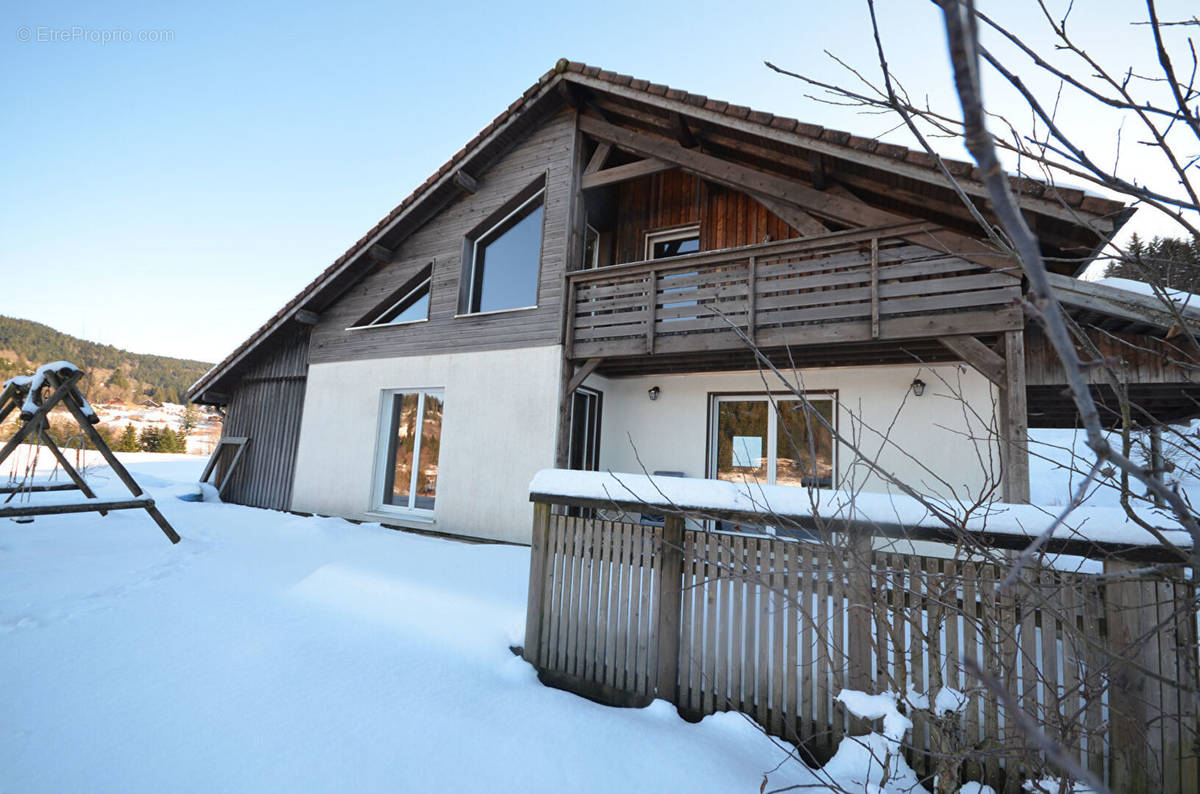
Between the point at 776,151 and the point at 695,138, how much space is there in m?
1.20

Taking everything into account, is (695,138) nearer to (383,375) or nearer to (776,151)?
(776,151)

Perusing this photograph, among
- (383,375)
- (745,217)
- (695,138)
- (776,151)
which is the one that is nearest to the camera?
(776,151)

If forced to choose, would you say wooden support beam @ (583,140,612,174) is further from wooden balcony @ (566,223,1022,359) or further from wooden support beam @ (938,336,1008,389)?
wooden support beam @ (938,336,1008,389)

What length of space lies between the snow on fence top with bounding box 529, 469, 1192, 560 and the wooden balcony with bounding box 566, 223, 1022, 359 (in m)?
2.27

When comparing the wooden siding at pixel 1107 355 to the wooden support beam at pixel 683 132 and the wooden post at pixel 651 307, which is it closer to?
the wooden post at pixel 651 307

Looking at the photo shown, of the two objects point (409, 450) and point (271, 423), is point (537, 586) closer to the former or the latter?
point (409, 450)

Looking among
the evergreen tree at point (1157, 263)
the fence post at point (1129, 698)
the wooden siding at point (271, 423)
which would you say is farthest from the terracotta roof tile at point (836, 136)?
the wooden siding at point (271, 423)

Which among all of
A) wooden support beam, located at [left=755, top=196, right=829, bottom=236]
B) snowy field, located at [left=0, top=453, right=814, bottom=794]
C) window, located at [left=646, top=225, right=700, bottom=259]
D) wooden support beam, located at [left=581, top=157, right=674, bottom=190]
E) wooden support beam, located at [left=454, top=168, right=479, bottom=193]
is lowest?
snowy field, located at [left=0, top=453, right=814, bottom=794]

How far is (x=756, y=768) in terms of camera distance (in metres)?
2.29

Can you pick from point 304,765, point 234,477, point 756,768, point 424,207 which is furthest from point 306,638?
point 234,477

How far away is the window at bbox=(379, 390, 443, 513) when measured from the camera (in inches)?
321

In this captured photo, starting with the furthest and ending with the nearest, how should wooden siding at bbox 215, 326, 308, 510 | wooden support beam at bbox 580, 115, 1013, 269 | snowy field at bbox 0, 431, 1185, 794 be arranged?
wooden siding at bbox 215, 326, 308, 510
wooden support beam at bbox 580, 115, 1013, 269
snowy field at bbox 0, 431, 1185, 794

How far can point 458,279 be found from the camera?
332 inches

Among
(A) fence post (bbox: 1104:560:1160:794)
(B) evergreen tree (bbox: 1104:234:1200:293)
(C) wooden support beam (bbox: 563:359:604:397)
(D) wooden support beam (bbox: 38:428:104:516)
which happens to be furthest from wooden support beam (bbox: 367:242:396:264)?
(A) fence post (bbox: 1104:560:1160:794)
